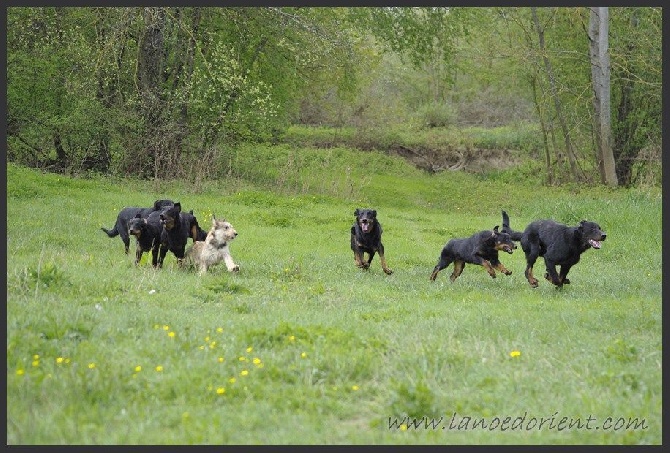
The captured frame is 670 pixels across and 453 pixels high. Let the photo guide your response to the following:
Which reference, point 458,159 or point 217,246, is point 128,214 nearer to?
point 217,246

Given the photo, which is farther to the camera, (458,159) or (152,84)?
(458,159)

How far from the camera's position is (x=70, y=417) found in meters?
5.72

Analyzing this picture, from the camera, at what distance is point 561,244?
40.3ft

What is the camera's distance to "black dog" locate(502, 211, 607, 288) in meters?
12.0

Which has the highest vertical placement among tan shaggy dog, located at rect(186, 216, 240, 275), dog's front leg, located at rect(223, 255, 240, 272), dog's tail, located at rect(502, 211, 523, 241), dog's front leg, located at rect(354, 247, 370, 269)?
dog's tail, located at rect(502, 211, 523, 241)

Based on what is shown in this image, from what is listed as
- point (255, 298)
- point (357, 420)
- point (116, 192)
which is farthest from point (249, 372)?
point (116, 192)

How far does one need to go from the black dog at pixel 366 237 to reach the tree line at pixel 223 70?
11651 millimetres

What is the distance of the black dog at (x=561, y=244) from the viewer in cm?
1202

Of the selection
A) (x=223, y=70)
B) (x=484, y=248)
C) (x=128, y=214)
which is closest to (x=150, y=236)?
(x=128, y=214)

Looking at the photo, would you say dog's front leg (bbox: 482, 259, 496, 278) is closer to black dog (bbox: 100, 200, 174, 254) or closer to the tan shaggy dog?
the tan shaggy dog

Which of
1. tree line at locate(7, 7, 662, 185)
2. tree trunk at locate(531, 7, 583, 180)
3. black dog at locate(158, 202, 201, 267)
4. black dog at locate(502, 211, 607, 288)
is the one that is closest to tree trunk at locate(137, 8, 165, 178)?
tree line at locate(7, 7, 662, 185)

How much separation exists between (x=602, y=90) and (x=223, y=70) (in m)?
14.8

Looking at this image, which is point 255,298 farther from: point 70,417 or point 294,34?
point 294,34

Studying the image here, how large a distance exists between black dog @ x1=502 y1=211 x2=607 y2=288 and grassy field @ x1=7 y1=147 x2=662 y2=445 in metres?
0.34
